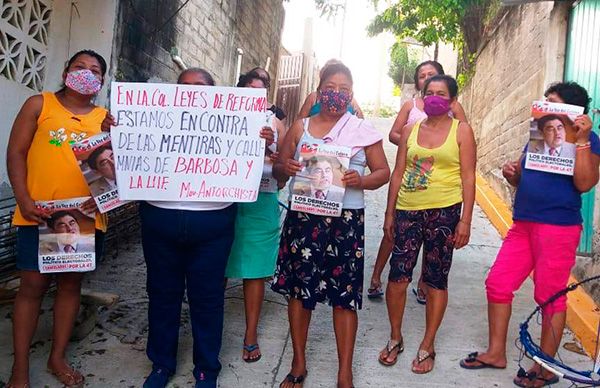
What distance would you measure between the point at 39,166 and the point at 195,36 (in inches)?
223

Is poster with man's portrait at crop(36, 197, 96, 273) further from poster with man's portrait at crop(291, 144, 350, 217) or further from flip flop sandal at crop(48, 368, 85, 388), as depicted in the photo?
poster with man's portrait at crop(291, 144, 350, 217)

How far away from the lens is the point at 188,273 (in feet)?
9.55

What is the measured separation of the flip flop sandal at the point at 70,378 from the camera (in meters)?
2.94

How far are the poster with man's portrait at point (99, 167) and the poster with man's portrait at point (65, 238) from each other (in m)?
0.09

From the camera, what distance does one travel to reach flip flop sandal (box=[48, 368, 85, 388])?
2.94 meters

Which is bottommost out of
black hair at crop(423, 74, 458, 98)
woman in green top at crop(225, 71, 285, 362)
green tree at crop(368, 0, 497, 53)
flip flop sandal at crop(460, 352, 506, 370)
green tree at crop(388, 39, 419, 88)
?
flip flop sandal at crop(460, 352, 506, 370)

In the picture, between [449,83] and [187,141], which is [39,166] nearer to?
[187,141]

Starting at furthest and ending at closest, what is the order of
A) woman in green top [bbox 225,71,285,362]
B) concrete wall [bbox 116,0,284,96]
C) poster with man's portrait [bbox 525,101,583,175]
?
concrete wall [bbox 116,0,284,96]
woman in green top [bbox 225,71,285,362]
poster with man's portrait [bbox 525,101,583,175]

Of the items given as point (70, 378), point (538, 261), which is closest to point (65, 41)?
point (70, 378)

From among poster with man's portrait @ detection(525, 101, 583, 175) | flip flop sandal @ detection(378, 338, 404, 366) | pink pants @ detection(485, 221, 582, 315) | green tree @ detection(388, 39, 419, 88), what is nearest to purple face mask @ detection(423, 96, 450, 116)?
poster with man's portrait @ detection(525, 101, 583, 175)

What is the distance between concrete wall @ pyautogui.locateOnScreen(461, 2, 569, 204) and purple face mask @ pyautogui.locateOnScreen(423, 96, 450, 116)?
3.47m

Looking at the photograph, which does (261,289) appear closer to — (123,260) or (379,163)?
(379,163)

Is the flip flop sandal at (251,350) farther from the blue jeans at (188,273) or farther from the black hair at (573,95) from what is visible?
the black hair at (573,95)

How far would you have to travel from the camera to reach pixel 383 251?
4309mm
